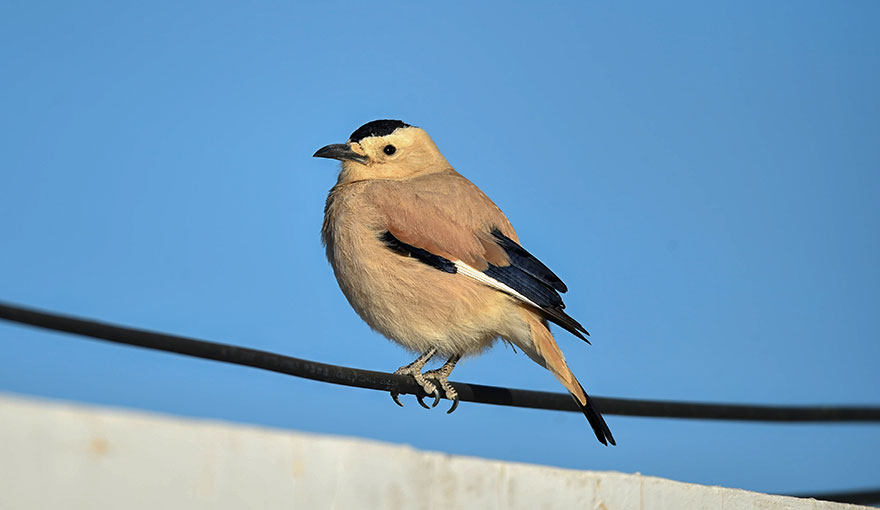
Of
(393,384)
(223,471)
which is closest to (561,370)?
(393,384)

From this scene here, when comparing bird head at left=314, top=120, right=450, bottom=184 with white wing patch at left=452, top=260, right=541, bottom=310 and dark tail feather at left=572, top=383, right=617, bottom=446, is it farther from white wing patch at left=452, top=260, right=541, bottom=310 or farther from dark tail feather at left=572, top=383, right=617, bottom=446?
dark tail feather at left=572, top=383, right=617, bottom=446

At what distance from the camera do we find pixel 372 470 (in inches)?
118

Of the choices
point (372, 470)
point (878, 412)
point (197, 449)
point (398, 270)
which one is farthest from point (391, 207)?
point (878, 412)

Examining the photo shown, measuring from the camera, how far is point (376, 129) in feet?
20.8

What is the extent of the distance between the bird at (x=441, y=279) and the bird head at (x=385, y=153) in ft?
1.66

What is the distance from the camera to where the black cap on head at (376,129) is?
629 cm

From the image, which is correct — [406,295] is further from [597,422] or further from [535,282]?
[597,422]

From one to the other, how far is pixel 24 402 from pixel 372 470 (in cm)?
103

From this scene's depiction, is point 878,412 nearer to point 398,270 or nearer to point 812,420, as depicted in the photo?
point 812,420

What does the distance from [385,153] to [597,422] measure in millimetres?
2330

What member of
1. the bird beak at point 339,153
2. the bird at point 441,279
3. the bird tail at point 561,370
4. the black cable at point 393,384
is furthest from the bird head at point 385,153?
the black cable at point 393,384

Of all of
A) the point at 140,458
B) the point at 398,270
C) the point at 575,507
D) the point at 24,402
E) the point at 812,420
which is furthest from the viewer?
the point at 812,420

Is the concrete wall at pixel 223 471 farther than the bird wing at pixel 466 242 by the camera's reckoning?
No

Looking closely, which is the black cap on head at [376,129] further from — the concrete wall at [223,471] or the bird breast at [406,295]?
the concrete wall at [223,471]
